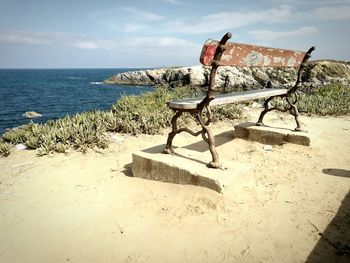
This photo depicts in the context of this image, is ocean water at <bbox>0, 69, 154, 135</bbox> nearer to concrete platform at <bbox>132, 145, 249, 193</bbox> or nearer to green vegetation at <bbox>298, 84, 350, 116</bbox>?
concrete platform at <bbox>132, 145, 249, 193</bbox>

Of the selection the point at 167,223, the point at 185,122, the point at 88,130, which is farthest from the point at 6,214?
the point at 185,122

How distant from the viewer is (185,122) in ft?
24.4

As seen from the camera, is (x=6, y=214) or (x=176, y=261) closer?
(x=176, y=261)

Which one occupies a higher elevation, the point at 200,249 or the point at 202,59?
the point at 202,59

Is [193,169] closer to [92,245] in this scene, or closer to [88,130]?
[92,245]

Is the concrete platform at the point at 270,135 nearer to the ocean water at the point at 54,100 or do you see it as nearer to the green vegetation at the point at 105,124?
the green vegetation at the point at 105,124

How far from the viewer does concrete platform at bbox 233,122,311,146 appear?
5391 mm

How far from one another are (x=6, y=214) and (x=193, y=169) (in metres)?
2.33

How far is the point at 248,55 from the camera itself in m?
3.87

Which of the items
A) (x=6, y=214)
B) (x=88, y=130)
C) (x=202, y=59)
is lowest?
(x=6, y=214)

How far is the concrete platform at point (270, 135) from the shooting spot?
539 cm

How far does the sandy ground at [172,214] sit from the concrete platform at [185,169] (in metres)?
0.12

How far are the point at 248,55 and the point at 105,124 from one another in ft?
12.3

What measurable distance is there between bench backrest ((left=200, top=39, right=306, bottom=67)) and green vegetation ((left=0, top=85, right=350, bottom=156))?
303 centimetres
